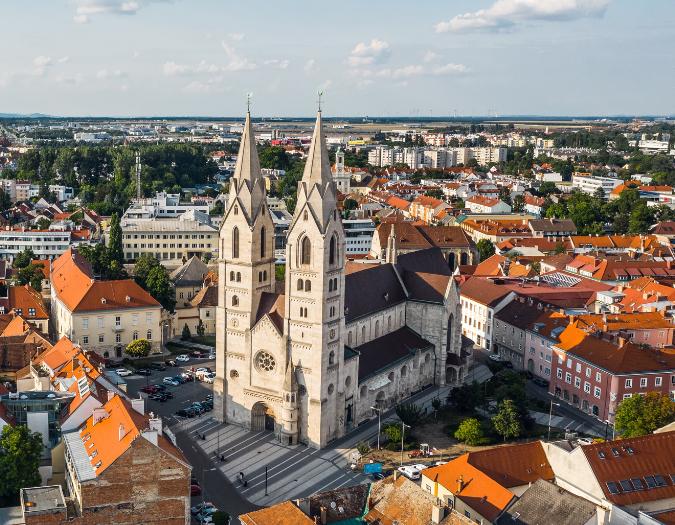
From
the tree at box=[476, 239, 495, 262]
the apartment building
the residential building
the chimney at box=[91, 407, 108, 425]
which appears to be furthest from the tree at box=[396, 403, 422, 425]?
the tree at box=[476, 239, 495, 262]

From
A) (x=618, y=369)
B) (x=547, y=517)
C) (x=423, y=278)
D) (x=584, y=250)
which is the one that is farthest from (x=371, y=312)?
(x=584, y=250)

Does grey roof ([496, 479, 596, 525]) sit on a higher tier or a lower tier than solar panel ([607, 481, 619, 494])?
lower

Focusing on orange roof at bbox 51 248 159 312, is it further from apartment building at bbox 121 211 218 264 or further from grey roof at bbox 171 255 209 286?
apartment building at bbox 121 211 218 264

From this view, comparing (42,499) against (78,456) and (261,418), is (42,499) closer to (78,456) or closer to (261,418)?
A: (78,456)

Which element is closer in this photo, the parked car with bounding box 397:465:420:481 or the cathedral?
the parked car with bounding box 397:465:420:481

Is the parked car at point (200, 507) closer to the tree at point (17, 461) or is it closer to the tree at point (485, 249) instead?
the tree at point (17, 461)

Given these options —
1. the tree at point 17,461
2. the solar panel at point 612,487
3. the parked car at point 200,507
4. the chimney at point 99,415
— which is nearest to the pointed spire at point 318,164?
the chimney at point 99,415

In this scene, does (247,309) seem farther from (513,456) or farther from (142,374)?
(513,456)
